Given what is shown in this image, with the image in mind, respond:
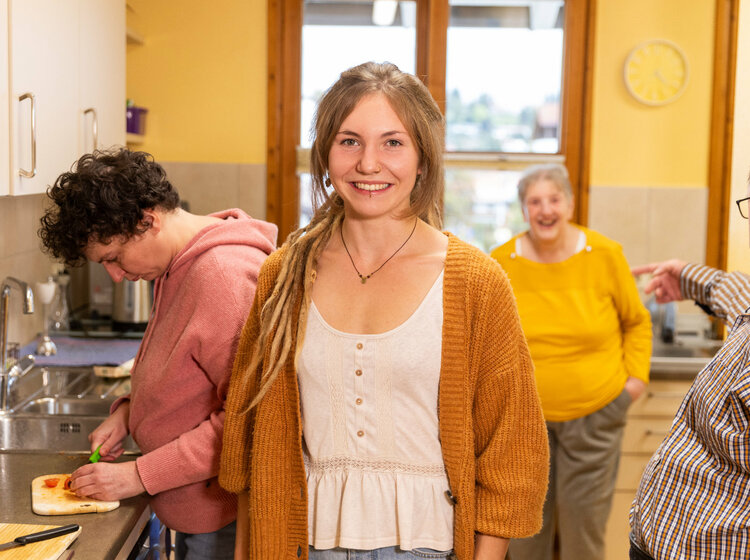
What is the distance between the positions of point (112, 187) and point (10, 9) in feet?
1.83

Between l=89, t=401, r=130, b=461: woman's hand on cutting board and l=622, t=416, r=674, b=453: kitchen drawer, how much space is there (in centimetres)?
197

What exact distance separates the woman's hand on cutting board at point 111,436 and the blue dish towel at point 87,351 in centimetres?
77

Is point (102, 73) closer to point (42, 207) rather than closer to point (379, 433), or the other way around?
point (42, 207)

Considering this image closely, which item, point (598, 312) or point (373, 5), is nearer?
point (598, 312)

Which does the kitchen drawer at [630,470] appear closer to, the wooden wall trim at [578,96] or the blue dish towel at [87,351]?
the wooden wall trim at [578,96]

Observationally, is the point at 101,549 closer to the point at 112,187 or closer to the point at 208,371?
the point at 208,371

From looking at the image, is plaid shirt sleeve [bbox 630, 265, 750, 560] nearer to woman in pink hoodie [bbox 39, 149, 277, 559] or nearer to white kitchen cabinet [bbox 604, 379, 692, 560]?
woman in pink hoodie [bbox 39, 149, 277, 559]

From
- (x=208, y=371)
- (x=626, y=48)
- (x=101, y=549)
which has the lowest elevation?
(x=101, y=549)

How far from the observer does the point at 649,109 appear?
11.7ft

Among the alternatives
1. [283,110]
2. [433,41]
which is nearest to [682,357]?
[433,41]

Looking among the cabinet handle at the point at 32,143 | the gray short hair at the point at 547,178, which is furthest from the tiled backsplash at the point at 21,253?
the gray short hair at the point at 547,178

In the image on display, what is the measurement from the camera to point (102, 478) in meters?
1.56

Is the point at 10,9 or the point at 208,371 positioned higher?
the point at 10,9

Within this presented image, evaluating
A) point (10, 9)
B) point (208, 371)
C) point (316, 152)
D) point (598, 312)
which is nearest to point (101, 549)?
point (208, 371)
